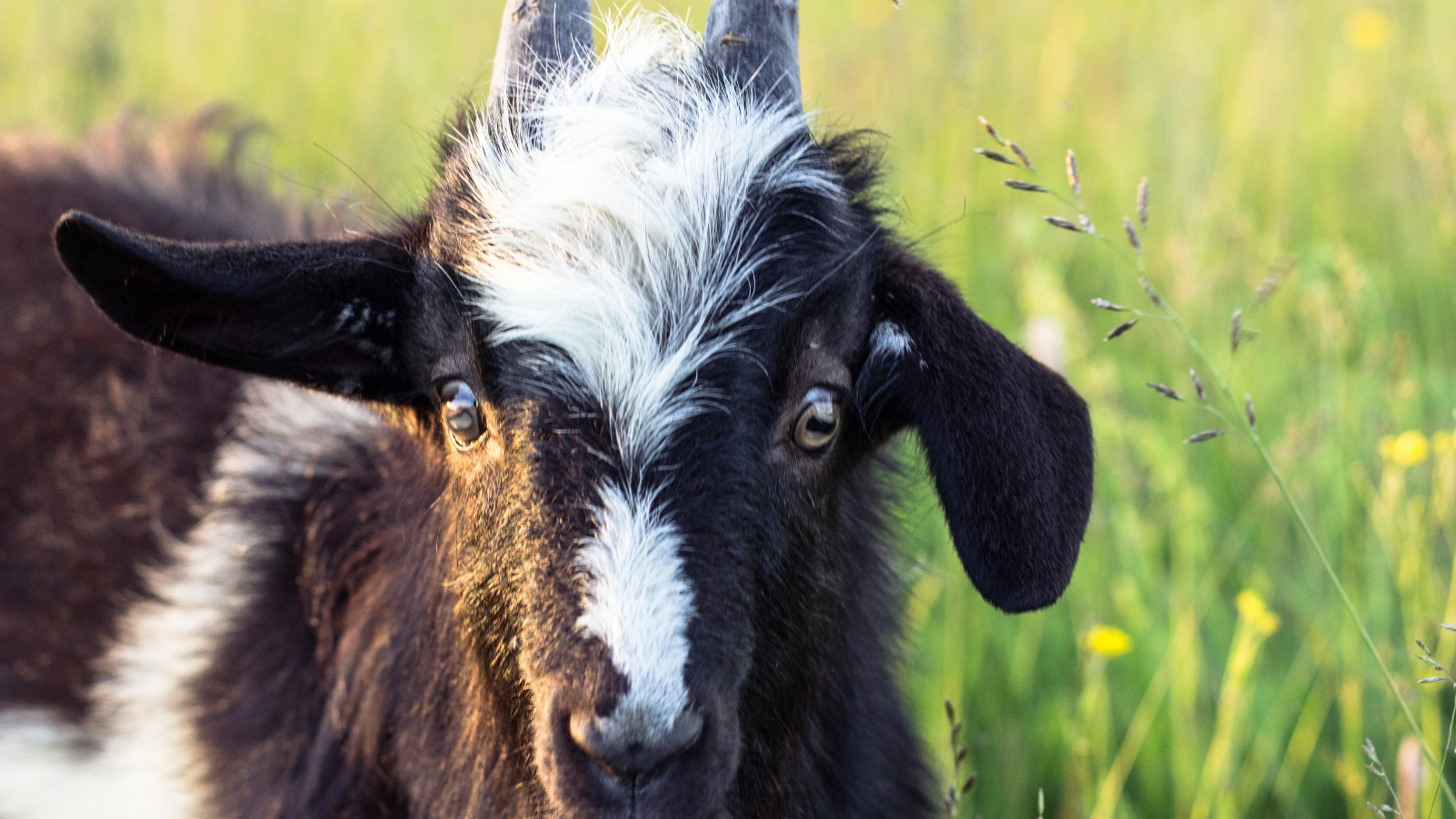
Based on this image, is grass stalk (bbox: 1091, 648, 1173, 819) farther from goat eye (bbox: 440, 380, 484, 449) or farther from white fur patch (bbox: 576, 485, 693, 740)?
goat eye (bbox: 440, 380, 484, 449)

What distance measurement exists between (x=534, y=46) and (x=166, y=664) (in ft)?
6.37

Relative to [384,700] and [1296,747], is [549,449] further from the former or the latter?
[1296,747]

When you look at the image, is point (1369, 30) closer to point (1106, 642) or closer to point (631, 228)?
point (1106, 642)

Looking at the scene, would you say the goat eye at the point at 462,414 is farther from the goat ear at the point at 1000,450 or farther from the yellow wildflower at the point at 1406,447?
the yellow wildflower at the point at 1406,447

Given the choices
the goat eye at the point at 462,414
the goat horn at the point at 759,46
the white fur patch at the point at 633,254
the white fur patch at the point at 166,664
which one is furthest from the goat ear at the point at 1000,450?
the white fur patch at the point at 166,664

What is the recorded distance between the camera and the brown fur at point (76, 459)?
11.2 feet

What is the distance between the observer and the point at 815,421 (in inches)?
85.9

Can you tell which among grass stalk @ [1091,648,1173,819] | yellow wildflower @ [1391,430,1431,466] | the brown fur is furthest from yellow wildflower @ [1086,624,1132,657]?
the brown fur

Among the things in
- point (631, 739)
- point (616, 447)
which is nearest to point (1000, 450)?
point (616, 447)

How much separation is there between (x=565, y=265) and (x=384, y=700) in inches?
45.8

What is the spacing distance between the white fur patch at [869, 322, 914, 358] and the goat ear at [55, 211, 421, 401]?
0.87 meters

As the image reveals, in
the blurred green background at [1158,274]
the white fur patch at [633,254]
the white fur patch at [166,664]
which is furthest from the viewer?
the blurred green background at [1158,274]

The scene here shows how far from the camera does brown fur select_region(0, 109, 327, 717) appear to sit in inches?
Result: 135

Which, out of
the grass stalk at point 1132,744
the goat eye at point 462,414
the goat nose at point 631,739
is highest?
the goat eye at point 462,414
